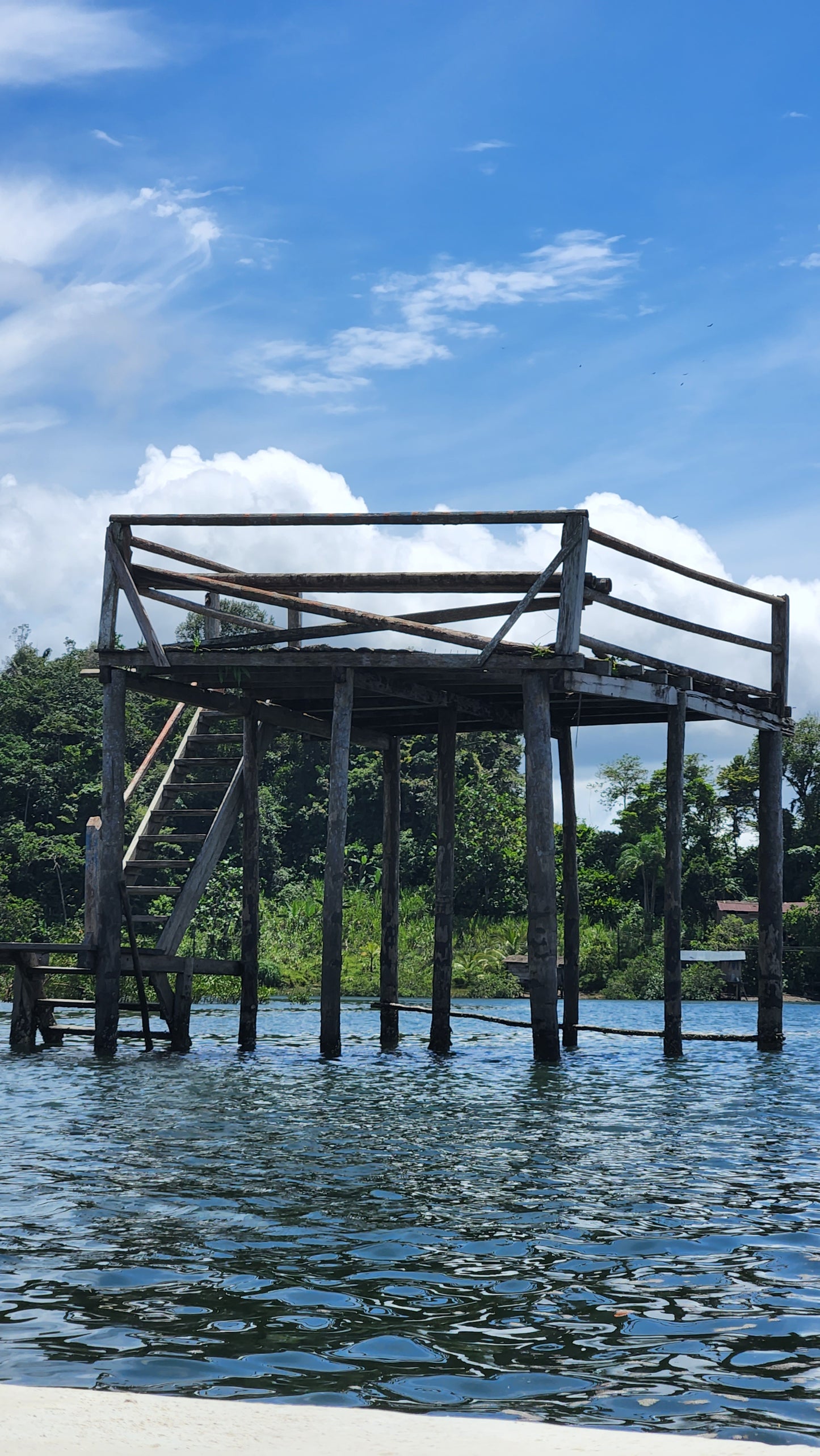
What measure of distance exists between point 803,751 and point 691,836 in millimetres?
8844

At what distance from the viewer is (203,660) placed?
18.1m

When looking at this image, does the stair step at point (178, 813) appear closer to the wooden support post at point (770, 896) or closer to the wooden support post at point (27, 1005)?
the wooden support post at point (27, 1005)

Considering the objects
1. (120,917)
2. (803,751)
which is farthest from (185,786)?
(803,751)

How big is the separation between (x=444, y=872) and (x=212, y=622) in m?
4.83

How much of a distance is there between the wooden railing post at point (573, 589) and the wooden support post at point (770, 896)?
538 cm

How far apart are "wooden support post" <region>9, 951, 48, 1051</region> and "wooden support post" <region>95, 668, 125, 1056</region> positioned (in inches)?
55.6

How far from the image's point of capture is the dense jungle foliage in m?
57.0

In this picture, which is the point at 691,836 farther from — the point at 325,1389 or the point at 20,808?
the point at 325,1389

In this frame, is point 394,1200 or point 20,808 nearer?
point 394,1200

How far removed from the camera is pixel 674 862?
→ 1964 centimetres

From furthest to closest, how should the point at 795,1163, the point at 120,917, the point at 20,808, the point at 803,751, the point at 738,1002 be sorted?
the point at 803,751 → the point at 20,808 → the point at 738,1002 → the point at 120,917 → the point at 795,1163

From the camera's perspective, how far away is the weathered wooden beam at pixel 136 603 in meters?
18.1

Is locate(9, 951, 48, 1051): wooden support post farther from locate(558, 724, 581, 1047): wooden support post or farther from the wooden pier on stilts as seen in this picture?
locate(558, 724, 581, 1047): wooden support post

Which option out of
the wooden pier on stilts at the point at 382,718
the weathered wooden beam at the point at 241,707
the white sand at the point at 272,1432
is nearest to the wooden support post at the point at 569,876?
the wooden pier on stilts at the point at 382,718
